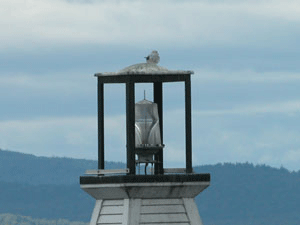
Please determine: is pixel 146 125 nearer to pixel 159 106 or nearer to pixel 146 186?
pixel 159 106

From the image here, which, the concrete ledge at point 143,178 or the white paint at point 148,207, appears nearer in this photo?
the concrete ledge at point 143,178

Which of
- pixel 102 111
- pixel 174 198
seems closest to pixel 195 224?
pixel 174 198

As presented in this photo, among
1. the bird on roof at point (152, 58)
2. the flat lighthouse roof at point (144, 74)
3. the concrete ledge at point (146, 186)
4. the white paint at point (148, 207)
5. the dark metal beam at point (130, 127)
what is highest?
the bird on roof at point (152, 58)

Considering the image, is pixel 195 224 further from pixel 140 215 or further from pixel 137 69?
pixel 137 69

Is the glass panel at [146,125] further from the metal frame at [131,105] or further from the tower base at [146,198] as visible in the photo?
the tower base at [146,198]

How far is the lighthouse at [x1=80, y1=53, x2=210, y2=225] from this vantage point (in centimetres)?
3644

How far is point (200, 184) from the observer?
37.1 metres

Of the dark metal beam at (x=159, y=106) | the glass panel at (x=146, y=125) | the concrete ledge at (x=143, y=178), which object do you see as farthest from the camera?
the dark metal beam at (x=159, y=106)

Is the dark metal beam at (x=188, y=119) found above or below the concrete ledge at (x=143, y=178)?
above

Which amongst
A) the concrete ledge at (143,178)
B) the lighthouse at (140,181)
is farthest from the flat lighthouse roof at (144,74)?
the concrete ledge at (143,178)

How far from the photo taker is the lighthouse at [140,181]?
36.4 m

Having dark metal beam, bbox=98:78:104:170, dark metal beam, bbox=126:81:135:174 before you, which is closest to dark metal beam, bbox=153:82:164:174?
dark metal beam, bbox=98:78:104:170

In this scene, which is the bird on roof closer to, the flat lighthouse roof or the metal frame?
the flat lighthouse roof

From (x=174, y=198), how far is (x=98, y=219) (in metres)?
1.90
